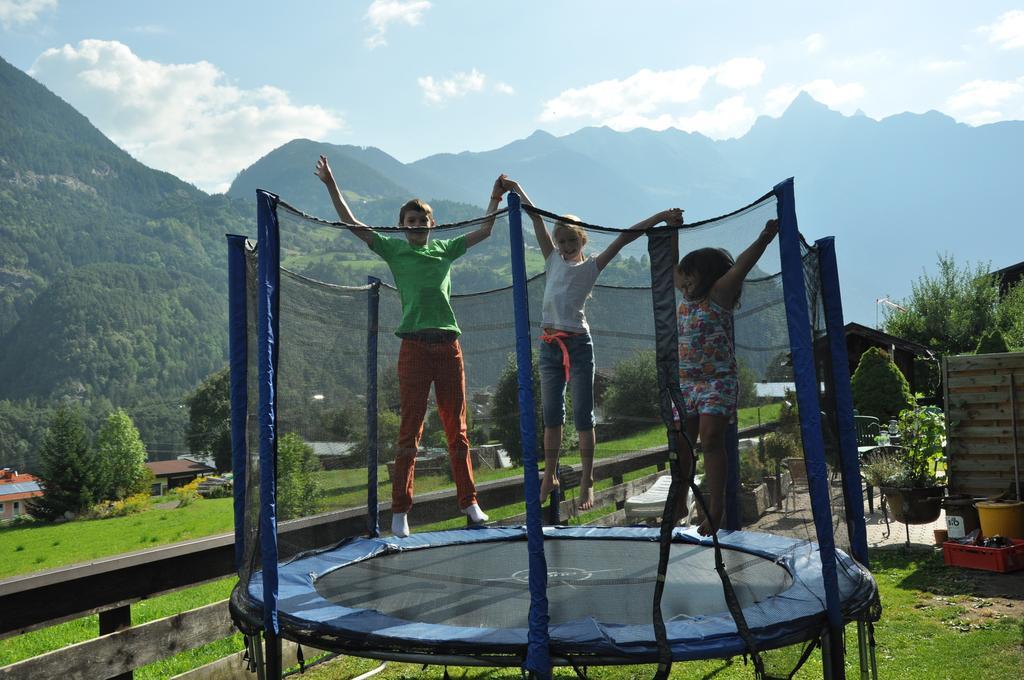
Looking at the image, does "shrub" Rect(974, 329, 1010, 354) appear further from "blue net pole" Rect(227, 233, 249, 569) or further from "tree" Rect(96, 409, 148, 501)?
"tree" Rect(96, 409, 148, 501)

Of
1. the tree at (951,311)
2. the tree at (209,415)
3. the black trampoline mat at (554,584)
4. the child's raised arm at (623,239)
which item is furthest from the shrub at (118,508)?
the child's raised arm at (623,239)

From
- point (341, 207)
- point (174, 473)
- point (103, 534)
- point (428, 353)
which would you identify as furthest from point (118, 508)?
point (428, 353)

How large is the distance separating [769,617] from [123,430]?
57639mm

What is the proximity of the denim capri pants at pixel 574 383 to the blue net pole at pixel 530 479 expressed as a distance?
42 cm

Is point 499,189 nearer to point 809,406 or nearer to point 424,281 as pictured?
point 424,281

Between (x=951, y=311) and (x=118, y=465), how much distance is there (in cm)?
4072

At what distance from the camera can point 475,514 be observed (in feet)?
8.95

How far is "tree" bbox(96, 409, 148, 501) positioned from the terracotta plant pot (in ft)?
144

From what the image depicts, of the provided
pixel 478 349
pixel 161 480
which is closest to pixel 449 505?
pixel 478 349

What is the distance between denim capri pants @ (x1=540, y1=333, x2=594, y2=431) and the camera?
2.54 meters

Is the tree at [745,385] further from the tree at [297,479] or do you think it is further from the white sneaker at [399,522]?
the tree at [297,479]

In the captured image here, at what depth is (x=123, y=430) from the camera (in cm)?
5322

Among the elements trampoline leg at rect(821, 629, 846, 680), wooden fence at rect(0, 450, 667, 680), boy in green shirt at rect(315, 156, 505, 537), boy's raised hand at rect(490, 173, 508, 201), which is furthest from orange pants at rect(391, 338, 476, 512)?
trampoline leg at rect(821, 629, 846, 680)

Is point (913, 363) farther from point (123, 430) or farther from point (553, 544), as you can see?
point (123, 430)
